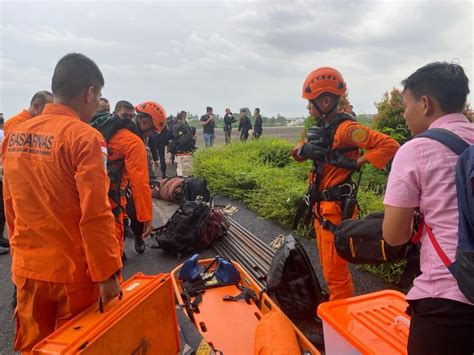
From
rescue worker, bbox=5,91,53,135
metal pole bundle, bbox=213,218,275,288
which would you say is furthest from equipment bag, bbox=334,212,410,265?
rescue worker, bbox=5,91,53,135

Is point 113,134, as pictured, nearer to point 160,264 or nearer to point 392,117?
point 160,264

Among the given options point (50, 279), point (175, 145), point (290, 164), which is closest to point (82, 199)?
point (50, 279)

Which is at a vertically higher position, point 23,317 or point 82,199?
point 82,199

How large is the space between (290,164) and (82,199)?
799 cm

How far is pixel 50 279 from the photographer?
1.93 metres

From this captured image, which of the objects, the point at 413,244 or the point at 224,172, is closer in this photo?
the point at 413,244

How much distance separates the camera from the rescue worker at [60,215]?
188 cm

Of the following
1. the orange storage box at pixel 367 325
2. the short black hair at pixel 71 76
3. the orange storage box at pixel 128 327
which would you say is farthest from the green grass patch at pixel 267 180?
the short black hair at pixel 71 76

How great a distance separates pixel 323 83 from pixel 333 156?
2.18ft

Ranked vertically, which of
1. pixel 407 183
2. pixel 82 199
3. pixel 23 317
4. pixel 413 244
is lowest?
pixel 23 317

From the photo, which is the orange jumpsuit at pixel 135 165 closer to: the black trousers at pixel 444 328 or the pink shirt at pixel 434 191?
the pink shirt at pixel 434 191

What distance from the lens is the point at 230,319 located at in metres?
3.07

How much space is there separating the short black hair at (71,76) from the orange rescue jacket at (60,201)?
12 cm

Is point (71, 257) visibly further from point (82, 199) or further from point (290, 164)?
point (290, 164)
